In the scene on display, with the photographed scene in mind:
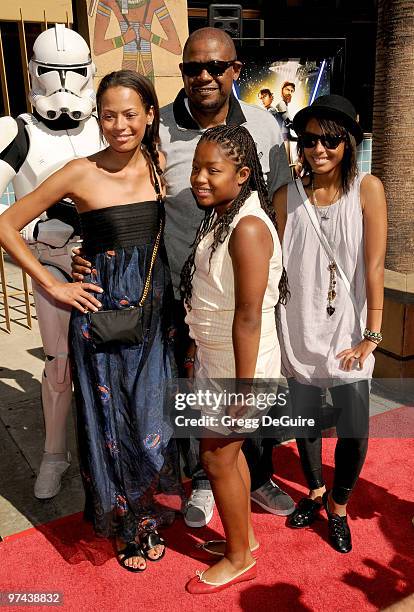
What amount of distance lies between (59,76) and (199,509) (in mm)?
2236

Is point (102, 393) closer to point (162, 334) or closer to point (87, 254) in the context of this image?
point (162, 334)

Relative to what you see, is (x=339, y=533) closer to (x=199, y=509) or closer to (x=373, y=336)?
(x=199, y=509)

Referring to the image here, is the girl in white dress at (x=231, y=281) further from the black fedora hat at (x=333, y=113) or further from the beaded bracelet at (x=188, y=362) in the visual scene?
the black fedora hat at (x=333, y=113)

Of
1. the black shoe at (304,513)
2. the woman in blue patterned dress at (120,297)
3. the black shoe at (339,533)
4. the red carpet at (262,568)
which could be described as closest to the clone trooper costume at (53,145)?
the red carpet at (262,568)

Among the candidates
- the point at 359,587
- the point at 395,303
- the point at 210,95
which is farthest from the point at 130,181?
the point at 395,303

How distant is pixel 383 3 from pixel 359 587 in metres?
3.99

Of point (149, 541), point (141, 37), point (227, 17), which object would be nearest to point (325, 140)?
point (149, 541)

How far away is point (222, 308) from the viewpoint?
2.10 m

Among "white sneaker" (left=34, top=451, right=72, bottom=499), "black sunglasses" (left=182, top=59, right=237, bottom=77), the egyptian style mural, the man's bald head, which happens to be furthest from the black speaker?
"white sneaker" (left=34, top=451, right=72, bottom=499)

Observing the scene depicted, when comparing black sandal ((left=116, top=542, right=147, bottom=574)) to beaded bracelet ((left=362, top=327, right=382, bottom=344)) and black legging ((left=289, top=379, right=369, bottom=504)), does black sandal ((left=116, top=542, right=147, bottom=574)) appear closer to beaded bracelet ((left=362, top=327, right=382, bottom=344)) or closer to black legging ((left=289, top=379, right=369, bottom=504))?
black legging ((left=289, top=379, right=369, bottom=504))

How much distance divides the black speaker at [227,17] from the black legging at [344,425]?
162 inches

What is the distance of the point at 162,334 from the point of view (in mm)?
2523

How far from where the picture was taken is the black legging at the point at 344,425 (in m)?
2.48

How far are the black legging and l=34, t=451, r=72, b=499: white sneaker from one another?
1334 mm
